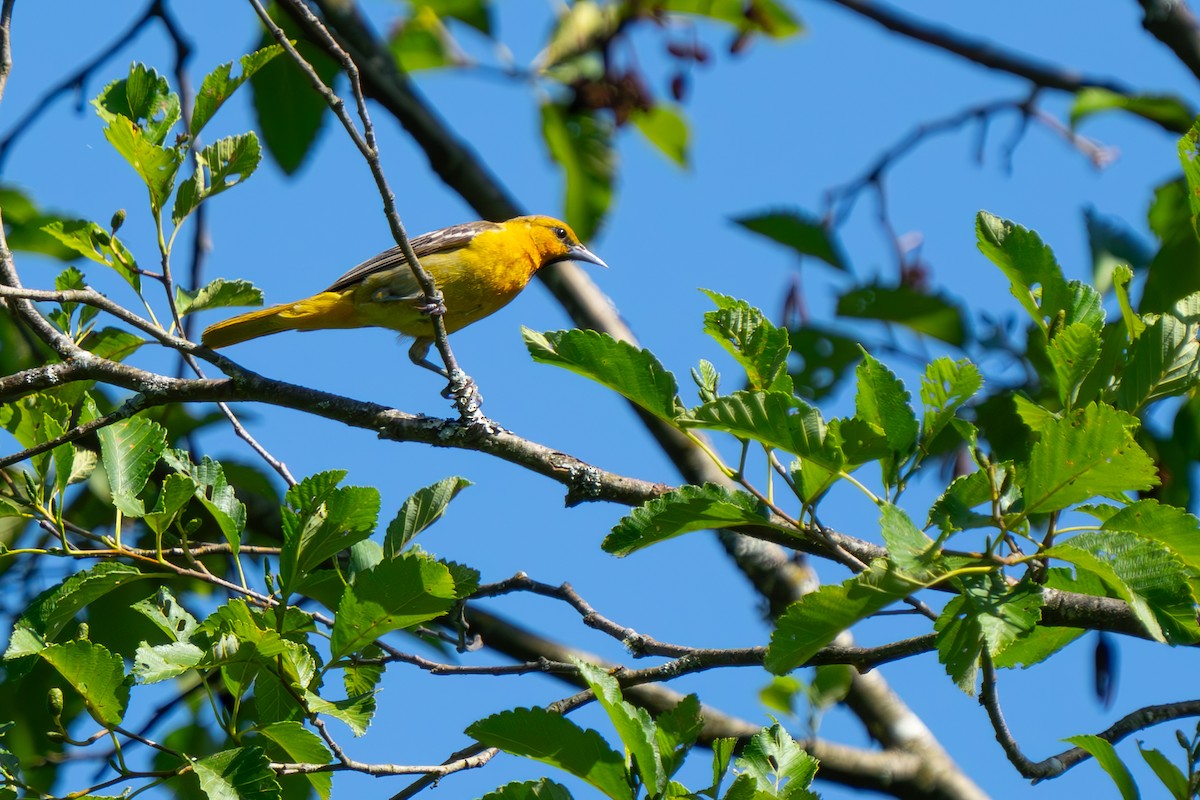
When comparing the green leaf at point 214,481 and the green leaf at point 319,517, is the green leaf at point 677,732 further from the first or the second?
the green leaf at point 214,481

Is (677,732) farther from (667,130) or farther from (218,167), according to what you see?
(667,130)

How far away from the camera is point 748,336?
2361mm

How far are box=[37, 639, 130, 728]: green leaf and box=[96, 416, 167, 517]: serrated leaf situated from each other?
1.20ft

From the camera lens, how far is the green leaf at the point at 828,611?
2062 millimetres

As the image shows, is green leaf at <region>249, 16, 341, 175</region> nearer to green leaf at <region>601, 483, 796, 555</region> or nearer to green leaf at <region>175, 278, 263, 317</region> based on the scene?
green leaf at <region>175, 278, 263, 317</region>

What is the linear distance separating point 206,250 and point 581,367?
337 cm

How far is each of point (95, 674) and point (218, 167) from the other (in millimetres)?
1390

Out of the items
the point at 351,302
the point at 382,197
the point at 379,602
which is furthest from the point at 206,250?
the point at 379,602

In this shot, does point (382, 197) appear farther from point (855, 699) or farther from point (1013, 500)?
point (855, 699)

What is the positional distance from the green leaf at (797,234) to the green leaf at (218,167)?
1688 millimetres

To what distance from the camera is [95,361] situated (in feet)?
10.7

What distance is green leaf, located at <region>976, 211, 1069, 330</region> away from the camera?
2520mm

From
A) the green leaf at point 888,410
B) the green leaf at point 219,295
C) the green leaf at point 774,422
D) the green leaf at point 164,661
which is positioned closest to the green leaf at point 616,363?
the green leaf at point 774,422

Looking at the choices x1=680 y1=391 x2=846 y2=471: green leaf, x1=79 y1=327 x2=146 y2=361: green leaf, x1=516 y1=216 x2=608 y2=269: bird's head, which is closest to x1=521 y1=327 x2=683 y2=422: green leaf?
x1=680 y1=391 x2=846 y2=471: green leaf
